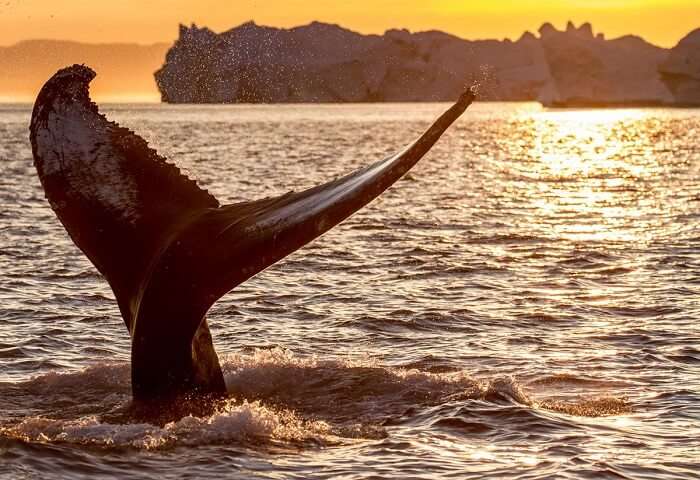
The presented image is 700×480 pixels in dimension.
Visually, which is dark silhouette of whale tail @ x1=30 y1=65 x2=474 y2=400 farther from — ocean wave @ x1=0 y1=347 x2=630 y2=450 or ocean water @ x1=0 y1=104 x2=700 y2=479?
ocean water @ x1=0 y1=104 x2=700 y2=479

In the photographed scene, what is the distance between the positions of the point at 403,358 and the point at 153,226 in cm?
446

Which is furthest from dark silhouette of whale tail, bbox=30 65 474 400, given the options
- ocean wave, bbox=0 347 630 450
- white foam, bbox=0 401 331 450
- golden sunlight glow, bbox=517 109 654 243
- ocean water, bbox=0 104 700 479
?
golden sunlight glow, bbox=517 109 654 243

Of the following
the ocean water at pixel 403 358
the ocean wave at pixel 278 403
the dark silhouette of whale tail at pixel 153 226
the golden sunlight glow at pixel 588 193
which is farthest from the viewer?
the golden sunlight glow at pixel 588 193

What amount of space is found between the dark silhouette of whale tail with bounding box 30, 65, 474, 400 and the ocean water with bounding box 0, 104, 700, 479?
65 centimetres

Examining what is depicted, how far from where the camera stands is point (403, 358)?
1165cm

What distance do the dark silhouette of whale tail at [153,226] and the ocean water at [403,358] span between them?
0.65 metres

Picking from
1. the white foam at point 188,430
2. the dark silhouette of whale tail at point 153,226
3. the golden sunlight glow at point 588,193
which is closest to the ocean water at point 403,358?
the white foam at point 188,430

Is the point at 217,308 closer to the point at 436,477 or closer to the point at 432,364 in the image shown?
the point at 432,364

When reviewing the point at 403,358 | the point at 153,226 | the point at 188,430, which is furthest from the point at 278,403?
the point at 403,358

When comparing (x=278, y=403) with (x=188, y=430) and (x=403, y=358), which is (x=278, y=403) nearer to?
(x=188, y=430)

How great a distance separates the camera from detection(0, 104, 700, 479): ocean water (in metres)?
8.02

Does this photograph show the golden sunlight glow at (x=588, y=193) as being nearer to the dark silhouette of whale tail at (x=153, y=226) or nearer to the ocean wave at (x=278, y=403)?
the ocean wave at (x=278, y=403)

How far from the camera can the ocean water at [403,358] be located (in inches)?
316

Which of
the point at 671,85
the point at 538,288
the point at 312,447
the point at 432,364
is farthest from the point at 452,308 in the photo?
the point at 671,85
